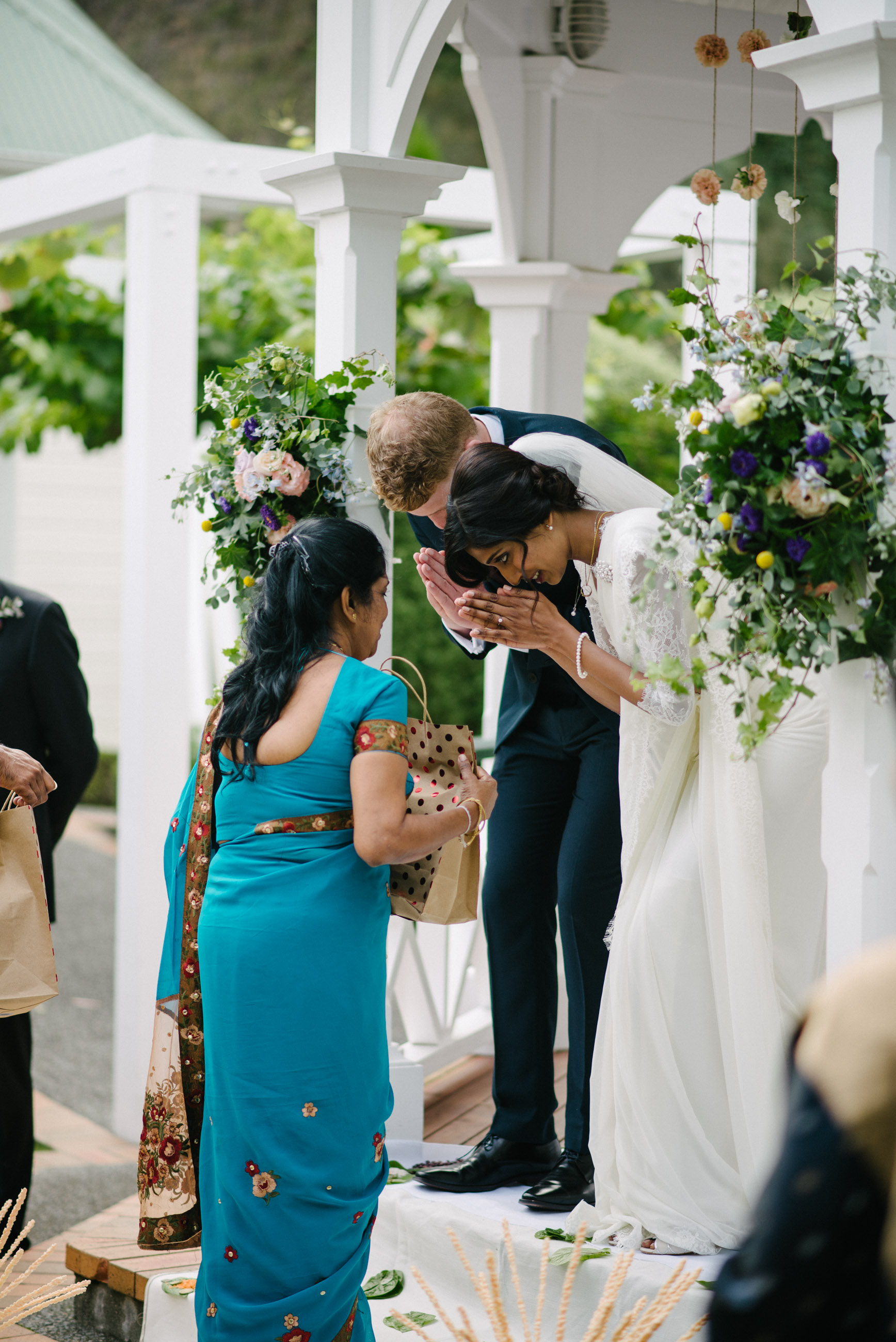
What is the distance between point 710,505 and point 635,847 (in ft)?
2.93

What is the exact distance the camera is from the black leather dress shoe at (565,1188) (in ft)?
9.96

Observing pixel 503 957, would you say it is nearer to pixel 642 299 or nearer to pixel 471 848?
pixel 471 848

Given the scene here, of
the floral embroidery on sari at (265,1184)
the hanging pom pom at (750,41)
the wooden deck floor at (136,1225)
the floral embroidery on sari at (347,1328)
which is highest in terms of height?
the hanging pom pom at (750,41)

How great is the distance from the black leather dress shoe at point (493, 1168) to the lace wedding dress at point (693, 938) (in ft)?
1.15

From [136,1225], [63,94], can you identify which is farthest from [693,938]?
[63,94]

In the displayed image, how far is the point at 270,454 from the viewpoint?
321 cm

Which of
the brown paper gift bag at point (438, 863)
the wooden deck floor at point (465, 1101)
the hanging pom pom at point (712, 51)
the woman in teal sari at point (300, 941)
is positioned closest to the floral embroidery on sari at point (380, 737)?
the woman in teal sari at point (300, 941)

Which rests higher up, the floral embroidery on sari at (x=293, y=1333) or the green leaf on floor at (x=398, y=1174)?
the floral embroidery on sari at (x=293, y=1333)

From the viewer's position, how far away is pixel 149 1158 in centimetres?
284

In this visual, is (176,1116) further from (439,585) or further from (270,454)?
(270,454)

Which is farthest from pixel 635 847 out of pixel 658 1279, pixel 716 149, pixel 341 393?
pixel 716 149

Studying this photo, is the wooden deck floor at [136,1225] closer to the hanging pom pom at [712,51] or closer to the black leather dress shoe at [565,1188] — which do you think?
the black leather dress shoe at [565,1188]

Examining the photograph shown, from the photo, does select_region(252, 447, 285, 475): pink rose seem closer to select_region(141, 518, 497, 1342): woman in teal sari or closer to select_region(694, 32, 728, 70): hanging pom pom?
select_region(141, 518, 497, 1342): woman in teal sari

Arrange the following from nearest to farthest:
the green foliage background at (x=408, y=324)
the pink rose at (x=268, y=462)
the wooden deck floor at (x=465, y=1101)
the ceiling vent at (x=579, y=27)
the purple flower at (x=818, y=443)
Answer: the purple flower at (x=818, y=443) < the pink rose at (x=268, y=462) < the wooden deck floor at (x=465, y=1101) < the ceiling vent at (x=579, y=27) < the green foliage background at (x=408, y=324)
